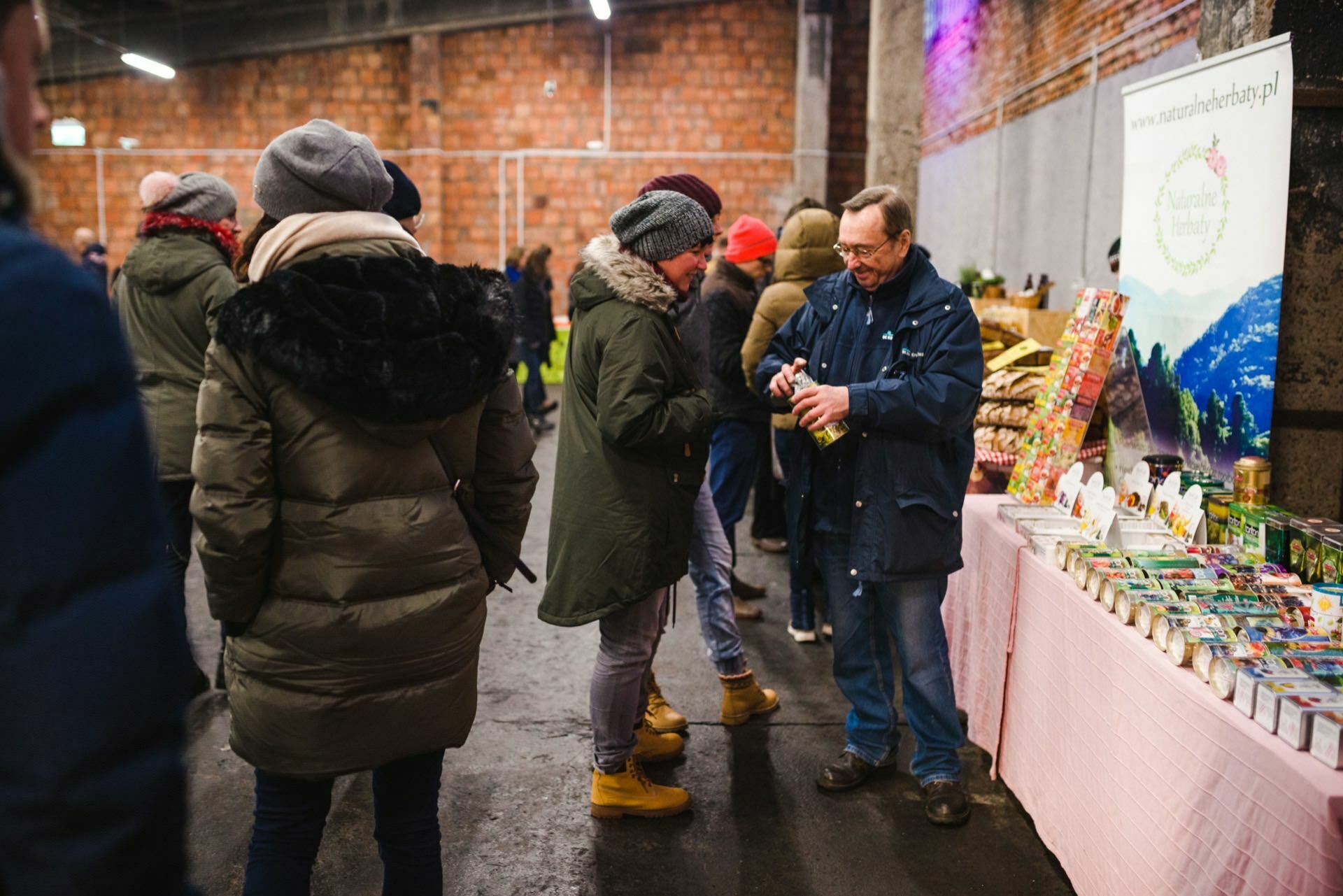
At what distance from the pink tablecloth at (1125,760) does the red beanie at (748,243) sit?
175cm

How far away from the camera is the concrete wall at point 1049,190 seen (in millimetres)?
7371

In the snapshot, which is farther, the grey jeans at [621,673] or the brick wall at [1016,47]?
the brick wall at [1016,47]

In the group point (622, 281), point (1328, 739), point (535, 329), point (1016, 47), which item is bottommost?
point (1328, 739)

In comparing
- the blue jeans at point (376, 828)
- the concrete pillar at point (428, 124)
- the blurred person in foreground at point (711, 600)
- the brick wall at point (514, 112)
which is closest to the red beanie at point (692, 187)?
the blurred person in foreground at point (711, 600)

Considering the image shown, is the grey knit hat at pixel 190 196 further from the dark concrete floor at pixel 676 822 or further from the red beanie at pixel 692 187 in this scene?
the dark concrete floor at pixel 676 822

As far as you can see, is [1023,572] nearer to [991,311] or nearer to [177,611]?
[177,611]

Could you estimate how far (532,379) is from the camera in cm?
1102

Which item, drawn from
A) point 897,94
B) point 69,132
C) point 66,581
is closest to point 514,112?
point 69,132

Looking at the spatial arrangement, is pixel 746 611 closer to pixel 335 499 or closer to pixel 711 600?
pixel 711 600

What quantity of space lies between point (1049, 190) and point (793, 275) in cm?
493

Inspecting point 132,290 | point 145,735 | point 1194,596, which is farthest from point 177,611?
point 132,290

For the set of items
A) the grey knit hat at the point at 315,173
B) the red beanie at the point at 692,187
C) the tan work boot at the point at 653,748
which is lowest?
the tan work boot at the point at 653,748

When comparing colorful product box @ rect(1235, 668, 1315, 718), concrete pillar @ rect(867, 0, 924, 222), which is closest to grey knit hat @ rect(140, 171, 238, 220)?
colorful product box @ rect(1235, 668, 1315, 718)

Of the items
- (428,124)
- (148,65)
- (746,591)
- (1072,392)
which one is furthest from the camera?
(428,124)
